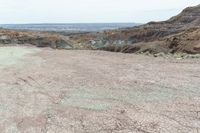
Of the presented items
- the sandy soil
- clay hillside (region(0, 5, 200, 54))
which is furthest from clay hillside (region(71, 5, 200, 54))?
the sandy soil

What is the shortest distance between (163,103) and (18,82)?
17.5ft

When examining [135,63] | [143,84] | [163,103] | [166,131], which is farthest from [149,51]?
[166,131]

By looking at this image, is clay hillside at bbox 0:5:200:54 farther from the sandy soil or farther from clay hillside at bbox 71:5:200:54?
the sandy soil

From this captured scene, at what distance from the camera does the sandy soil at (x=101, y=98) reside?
24.8 feet

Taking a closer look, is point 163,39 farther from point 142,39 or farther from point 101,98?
point 101,98

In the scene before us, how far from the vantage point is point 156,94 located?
32.7ft

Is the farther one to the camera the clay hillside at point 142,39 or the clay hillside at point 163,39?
the clay hillside at point 142,39

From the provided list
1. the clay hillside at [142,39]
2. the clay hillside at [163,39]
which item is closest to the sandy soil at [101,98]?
the clay hillside at [163,39]

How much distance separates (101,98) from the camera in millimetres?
9727

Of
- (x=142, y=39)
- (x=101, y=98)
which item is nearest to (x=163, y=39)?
(x=142, y=39)

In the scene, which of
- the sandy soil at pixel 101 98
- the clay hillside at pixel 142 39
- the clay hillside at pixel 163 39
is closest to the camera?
the sandy soil at pixel 101 98

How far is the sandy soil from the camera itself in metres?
7.57

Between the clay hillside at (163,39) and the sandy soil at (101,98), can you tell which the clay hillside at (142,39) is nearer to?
the clay hillside at (163,39)

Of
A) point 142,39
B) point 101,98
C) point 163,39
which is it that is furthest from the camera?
point 142,39
